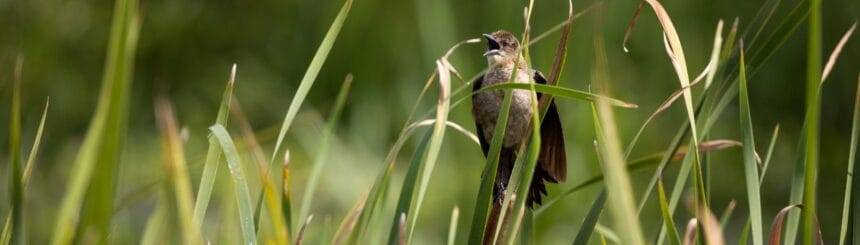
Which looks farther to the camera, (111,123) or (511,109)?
(511,109)

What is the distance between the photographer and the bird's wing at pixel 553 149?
186 centimetres

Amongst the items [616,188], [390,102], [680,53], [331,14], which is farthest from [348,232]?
[331,14]

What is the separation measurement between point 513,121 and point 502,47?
0.12 metres

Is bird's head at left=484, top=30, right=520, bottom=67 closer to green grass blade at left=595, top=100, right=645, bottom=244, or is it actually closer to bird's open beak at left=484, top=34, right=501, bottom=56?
bird's open beak at left=484, top=34, right=501, bottom=56

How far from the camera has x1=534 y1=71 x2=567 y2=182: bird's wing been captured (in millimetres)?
1861

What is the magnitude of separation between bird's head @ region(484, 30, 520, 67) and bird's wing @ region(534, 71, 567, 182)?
0.61ft

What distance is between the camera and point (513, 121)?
2.05 metres

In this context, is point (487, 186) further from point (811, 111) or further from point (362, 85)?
point (362, 85)

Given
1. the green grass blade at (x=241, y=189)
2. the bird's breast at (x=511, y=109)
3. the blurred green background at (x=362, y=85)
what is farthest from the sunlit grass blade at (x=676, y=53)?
the blurred green background at (x=362, y=85)

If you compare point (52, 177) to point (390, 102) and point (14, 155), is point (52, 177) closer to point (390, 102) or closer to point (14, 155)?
point (390, 102)

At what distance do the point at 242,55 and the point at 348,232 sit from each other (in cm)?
357

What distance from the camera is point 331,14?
457 cm

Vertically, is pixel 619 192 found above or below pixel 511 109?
above

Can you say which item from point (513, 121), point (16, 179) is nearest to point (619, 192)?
point (16, 179)
